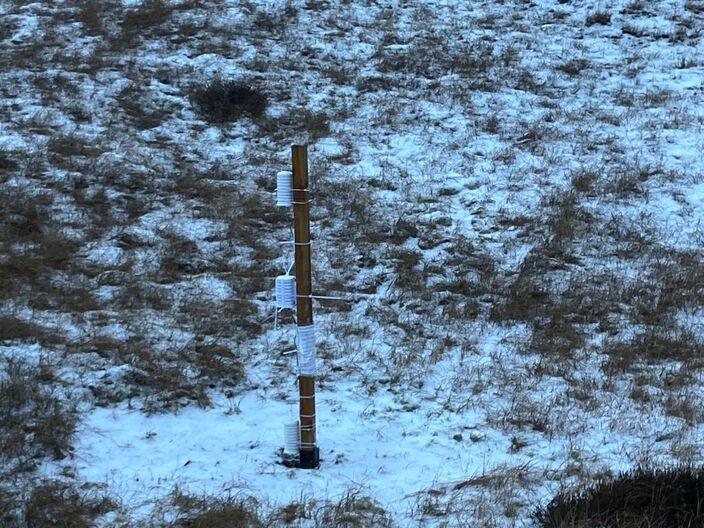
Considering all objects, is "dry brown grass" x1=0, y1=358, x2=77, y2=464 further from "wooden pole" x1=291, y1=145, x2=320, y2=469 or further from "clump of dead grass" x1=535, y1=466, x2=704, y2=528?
"clump of dead grass" x1=535, y1=466, x2=704, y2=528

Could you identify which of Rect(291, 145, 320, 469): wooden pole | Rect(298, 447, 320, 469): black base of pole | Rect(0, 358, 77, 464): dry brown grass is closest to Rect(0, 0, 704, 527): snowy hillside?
Rect(0, 358, 77, 464): dry brown grass

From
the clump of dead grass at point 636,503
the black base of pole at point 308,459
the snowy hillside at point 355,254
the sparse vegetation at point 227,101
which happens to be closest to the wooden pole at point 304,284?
the black base of pole at point 308,459

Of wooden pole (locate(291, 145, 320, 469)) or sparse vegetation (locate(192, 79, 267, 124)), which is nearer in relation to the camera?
wooden pole (locate(291, 145, 320, 469))

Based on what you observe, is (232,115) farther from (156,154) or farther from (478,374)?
(478,374)

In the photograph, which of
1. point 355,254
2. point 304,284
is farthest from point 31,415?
point 355,254

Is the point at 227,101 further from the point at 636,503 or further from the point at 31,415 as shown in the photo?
the point at 636,503
